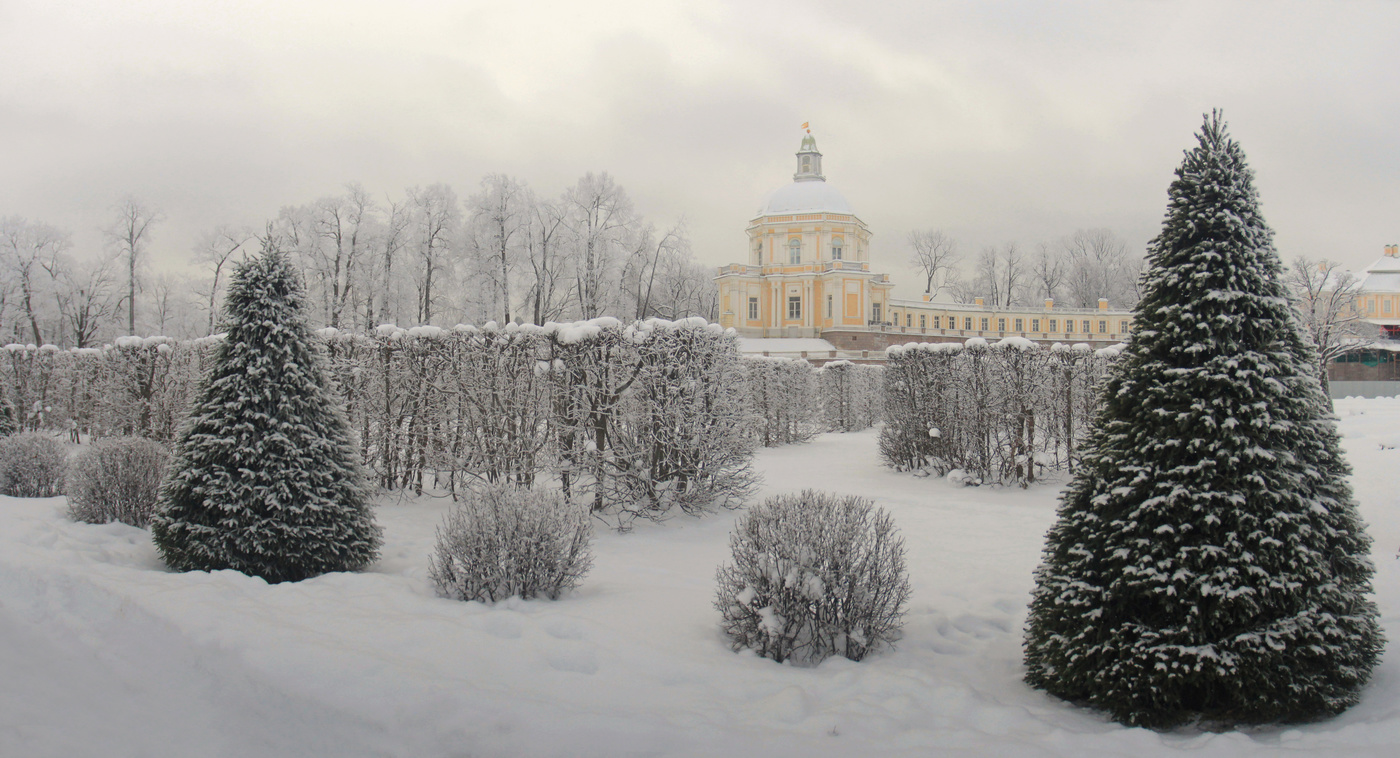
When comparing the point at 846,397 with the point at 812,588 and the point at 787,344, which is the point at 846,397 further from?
the point at 787,344

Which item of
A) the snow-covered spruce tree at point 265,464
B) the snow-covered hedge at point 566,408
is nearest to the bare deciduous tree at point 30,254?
the snow-covered hedge at point 566,408

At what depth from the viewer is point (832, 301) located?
61.7 meters

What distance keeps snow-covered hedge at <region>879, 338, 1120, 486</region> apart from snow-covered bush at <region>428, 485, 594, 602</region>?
351 inches

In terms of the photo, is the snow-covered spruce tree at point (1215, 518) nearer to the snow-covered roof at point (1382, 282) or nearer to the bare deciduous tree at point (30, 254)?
the bare deciduous tree at point (30, 254)

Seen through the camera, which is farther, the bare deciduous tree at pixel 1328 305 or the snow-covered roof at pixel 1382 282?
the snow-covered roof at pixel 1382 282

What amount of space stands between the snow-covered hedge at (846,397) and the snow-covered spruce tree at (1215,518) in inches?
784

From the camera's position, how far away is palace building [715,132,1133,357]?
6119cm

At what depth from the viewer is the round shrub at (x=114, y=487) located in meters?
8.01

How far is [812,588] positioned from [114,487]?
308 inches

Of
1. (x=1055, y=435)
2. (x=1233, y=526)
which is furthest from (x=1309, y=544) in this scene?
(x=1055, y=435)

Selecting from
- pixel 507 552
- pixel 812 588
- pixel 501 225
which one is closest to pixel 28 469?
pixel 507 552

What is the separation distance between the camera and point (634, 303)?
44781 millimetres

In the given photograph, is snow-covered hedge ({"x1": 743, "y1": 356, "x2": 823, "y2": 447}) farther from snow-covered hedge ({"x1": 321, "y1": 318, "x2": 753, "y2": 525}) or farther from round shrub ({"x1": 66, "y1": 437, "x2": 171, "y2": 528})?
round shrub ({"x1": 66, "y1": 437, "x2": 171, "y2": 528})

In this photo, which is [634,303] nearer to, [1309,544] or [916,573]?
[916,573]
